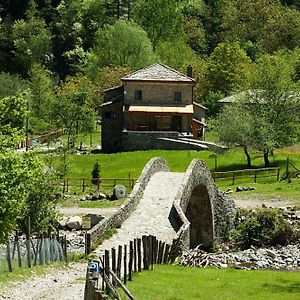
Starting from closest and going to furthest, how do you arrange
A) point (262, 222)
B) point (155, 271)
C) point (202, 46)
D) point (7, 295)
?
point (7, 295)
point (155, 271)
point (262, 222)
point (202, 46)

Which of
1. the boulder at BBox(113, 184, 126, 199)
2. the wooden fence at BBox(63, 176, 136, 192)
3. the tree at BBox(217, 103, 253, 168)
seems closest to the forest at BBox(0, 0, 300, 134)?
the tree at BBox(217, 103, 253, 168)

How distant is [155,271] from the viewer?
32.8m

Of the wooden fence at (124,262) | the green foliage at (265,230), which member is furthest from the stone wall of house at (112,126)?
the wooden fence at (124,262)

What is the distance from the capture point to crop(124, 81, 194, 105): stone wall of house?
8969cm

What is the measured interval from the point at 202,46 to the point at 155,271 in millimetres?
117313

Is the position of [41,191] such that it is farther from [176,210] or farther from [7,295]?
[7,295]

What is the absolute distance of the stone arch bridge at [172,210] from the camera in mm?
37969

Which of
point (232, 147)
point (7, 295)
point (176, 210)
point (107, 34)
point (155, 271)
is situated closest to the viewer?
point (7, 295)

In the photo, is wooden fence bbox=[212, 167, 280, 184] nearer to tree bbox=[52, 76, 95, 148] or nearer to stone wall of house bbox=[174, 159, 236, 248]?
stone wall of house bbox=[174, 159, 236, 248]

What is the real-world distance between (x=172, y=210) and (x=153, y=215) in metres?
1.30

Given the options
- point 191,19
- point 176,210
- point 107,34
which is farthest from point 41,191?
point 191,19

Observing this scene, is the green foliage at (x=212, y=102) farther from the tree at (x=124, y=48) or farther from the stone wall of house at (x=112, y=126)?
the stone wall of house at (x=112, y=126)

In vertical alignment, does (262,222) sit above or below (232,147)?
below

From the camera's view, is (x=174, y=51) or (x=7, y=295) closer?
(x=7, y=295)
